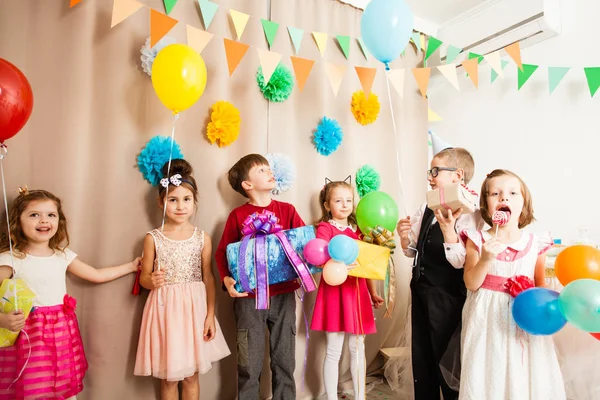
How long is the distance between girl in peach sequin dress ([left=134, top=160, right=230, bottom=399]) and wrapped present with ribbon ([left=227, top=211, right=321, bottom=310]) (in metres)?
0.23

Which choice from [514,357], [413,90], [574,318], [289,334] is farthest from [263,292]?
[413,90]

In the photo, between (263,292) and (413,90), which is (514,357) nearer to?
(263,292)

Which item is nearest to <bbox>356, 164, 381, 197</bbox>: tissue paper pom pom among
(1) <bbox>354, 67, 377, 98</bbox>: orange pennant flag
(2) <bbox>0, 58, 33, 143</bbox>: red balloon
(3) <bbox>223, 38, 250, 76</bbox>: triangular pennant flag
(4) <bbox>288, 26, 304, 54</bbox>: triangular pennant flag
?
(1) <bbox>354, 67, 377, 98</bbox>: orange pennant flag

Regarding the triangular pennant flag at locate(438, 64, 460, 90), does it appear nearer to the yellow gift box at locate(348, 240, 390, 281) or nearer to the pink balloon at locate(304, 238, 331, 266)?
the yellow gift box at locate(348, 240, 390, 281)

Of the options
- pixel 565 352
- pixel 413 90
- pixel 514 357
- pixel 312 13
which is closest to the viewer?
pixel 514 357

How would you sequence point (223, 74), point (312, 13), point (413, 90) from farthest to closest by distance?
point (413, 90), point (312, 13), point (223, 74)

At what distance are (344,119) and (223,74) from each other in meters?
0.94

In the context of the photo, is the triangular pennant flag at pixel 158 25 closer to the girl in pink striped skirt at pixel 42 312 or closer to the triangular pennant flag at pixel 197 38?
the triangular pennant flag at pixel 197 38

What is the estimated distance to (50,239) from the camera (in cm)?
181

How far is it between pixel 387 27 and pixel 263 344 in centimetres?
169

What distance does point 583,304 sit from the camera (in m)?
1.27

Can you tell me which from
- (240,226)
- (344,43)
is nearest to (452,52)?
(344,43)

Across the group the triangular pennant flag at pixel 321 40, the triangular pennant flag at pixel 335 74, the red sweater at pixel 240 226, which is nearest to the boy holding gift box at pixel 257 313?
the red sweater at pixel 240 226

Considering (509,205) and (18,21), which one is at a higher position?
(18,21)
